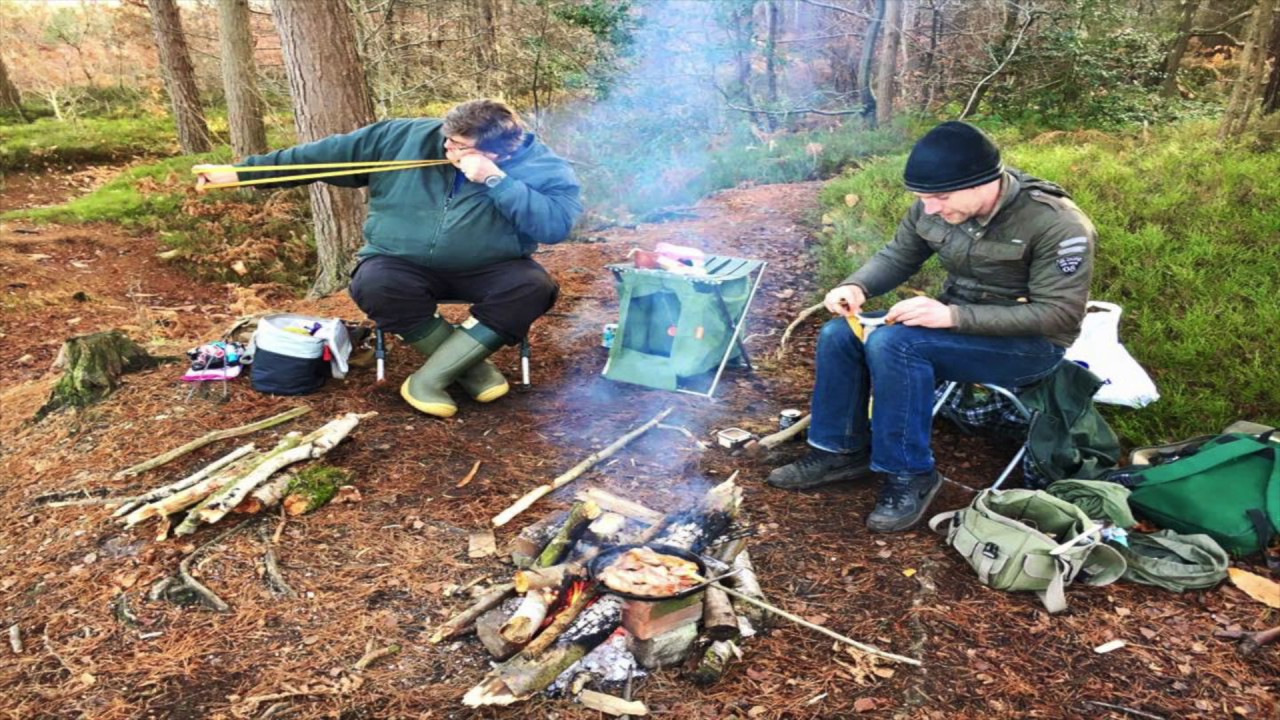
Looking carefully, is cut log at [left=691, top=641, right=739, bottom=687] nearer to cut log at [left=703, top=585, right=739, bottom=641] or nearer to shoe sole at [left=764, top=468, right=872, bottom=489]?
cut log at [left=703, top=585, right=739, bottom=641]

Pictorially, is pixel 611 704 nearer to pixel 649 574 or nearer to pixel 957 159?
pixel 649 574

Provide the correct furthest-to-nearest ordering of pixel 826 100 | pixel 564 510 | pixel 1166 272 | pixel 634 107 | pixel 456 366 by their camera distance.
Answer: pixel 826 100, pixel 634 107, pixel 1166 272, pixel 456 366, pixel 564 510

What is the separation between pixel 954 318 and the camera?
273 centimetres

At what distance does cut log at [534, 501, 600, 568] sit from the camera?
8.14ft

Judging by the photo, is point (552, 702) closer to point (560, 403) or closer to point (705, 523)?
point (705, 523)

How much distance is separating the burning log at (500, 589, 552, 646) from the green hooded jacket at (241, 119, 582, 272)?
1759 mm

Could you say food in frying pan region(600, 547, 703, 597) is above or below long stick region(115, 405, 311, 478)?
above

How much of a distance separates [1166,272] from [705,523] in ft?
11.5

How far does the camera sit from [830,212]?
22.0 feet

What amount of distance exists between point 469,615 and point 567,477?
864 millimetres

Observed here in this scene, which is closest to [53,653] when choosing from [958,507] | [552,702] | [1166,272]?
[552,702]

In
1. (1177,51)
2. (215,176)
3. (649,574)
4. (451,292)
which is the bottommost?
(649,574)

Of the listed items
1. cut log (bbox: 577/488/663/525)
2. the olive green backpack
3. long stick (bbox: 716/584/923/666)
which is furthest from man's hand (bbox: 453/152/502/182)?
the olive green backpack

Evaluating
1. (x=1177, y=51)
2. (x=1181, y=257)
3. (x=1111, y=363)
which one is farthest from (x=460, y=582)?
(x=1177, y=51)
